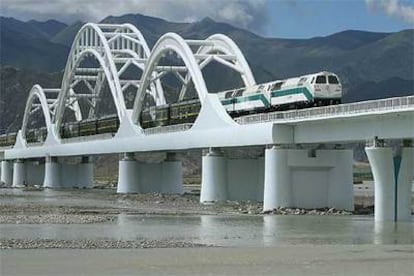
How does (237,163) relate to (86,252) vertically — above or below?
above

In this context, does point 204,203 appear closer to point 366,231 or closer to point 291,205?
point 291,205

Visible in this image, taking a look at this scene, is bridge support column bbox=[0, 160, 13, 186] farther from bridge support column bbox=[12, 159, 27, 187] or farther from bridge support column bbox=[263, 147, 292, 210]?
bridge support column bbox=[263, 147, 292, 210]

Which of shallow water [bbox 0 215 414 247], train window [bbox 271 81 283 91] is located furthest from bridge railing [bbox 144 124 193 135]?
shallow water [bbox 0 215 414 247]

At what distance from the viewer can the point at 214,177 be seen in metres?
69.4

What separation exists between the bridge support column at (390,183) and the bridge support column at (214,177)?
75.7 feet

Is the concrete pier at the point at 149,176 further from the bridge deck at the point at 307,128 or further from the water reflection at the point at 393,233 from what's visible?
the water reflection at the point at 393,233

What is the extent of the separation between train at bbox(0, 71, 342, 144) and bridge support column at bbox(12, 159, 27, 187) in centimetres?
5696

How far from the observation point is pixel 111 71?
108625 millimetres

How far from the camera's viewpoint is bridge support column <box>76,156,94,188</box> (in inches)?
4990

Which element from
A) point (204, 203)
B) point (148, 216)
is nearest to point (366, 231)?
point (148, 216)

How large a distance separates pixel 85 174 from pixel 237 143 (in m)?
67.6

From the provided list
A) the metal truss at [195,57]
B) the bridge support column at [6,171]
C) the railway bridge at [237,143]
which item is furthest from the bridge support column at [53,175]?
the metal truss at [195,57]

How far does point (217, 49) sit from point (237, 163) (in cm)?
2566

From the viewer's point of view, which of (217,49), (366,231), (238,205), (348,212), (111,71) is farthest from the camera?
(111,71)
